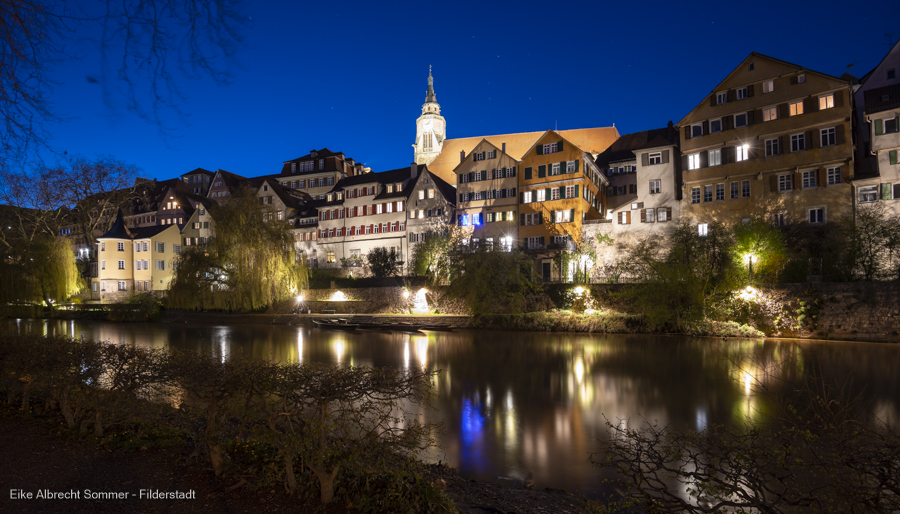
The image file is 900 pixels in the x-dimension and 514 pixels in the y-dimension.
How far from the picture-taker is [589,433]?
1134 cm

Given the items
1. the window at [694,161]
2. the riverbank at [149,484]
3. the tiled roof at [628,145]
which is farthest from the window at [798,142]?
the riverbank at [149,484]

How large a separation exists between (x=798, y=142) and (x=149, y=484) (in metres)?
44.9

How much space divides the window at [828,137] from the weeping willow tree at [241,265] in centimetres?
4184

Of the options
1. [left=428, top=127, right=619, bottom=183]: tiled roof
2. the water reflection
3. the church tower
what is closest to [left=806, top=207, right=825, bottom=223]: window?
the water reflection

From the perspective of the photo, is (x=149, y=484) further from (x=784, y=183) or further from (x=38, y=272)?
(x=38, y=272)

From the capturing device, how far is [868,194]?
35156 millimetres

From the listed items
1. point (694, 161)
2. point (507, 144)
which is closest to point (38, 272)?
point (694, 161)

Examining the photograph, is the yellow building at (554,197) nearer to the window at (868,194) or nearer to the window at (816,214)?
the window at (816,214)

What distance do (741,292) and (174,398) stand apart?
3196 centimetres

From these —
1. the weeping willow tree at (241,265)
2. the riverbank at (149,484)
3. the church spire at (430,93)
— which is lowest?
the riverbank at (149,484)

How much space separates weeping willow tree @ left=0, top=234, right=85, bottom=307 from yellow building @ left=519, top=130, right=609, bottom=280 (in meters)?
45.6

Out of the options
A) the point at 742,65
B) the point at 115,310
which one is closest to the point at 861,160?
the point at 742,65

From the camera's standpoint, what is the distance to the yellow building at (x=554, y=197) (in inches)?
1908

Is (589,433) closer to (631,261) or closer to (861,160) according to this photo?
(631,261)
